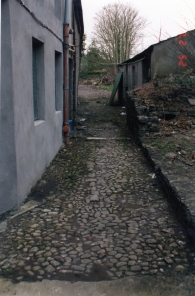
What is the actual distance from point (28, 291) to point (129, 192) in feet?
9.61

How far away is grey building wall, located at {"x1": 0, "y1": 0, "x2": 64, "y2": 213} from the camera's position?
4430mm

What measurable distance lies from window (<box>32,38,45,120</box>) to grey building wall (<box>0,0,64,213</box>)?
0.04m

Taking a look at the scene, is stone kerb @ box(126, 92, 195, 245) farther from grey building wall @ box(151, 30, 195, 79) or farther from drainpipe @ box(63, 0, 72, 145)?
grey building wall @ box(151, 30, 195, 79)

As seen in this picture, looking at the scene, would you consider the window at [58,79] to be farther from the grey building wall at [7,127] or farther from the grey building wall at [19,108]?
the grey building wall at [7,127]

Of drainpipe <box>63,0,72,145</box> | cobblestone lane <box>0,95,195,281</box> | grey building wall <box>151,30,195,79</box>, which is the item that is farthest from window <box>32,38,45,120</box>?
grey building wall <box>151,30,195,79</box>

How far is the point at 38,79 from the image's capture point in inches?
256

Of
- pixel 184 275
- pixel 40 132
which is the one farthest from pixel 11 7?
pixel 184 275

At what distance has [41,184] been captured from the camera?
611 cm

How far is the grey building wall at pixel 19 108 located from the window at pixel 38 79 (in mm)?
44

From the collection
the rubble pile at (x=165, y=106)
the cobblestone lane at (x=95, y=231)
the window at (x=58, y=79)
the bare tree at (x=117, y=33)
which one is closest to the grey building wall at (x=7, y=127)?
the cobblestone lane at (x=95, y=231)

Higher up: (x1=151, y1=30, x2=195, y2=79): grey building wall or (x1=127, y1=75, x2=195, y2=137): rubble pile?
(x1=151, y1=30, x2=195, y2=79): grey building wall

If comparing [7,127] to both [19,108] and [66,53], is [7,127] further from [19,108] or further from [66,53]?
[66,53]

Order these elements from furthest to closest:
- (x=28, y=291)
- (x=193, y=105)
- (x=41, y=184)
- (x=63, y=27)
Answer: (x=193, y=105)
(x=63, y=27)
(x=41, y=184)
(x=28, y=291)

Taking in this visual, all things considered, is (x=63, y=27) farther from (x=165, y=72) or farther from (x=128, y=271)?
(x=128, y=271)
